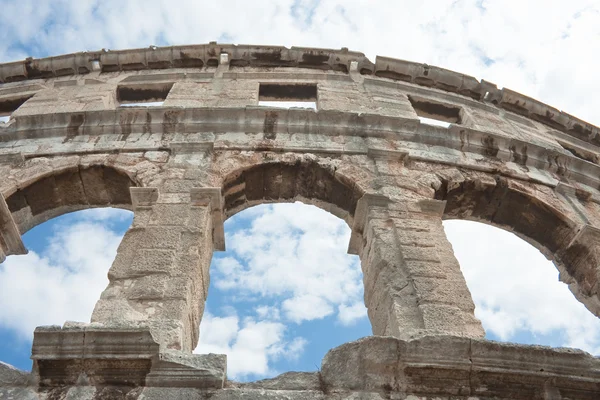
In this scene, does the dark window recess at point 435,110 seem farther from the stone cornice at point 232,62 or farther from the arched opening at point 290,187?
the arched opening at point 290,187

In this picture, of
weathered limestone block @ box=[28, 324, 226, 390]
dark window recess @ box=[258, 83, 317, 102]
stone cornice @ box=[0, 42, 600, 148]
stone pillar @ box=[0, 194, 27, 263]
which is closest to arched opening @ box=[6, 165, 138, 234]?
stone pillar @ box=[0, 194, 27, 263]

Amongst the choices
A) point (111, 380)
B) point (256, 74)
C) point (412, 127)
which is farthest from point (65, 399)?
point (256, 74)

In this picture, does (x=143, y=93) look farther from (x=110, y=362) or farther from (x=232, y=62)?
(x=110, y=362)

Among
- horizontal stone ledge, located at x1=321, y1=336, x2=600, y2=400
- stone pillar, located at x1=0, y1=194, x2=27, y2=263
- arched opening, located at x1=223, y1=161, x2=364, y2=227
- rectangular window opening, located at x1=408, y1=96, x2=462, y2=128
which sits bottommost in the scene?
horizontal stone ledge, located at x1=321, y1=336, x2=600, y2=400

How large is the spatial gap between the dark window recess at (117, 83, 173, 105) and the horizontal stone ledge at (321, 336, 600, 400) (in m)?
7.64

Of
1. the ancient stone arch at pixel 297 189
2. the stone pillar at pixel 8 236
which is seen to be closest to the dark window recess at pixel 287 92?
the ancient stone arch at pixel 297 189

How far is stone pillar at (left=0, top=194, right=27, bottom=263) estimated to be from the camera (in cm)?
623

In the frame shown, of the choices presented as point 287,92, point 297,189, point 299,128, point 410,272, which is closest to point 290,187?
point 297,189

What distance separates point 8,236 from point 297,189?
11.4ft

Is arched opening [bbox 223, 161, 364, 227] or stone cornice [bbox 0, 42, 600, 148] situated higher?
stone cornice [bbox 0, 42, 600, 148]

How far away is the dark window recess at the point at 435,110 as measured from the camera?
10.5 meters

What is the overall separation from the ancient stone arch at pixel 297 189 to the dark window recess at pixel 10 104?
4cm

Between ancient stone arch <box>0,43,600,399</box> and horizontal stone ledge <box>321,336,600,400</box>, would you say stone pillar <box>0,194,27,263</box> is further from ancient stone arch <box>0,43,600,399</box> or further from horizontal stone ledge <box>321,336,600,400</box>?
horizontal stone ledge <box>321,336,600,400</box>

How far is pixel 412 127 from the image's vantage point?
8.04 metres
